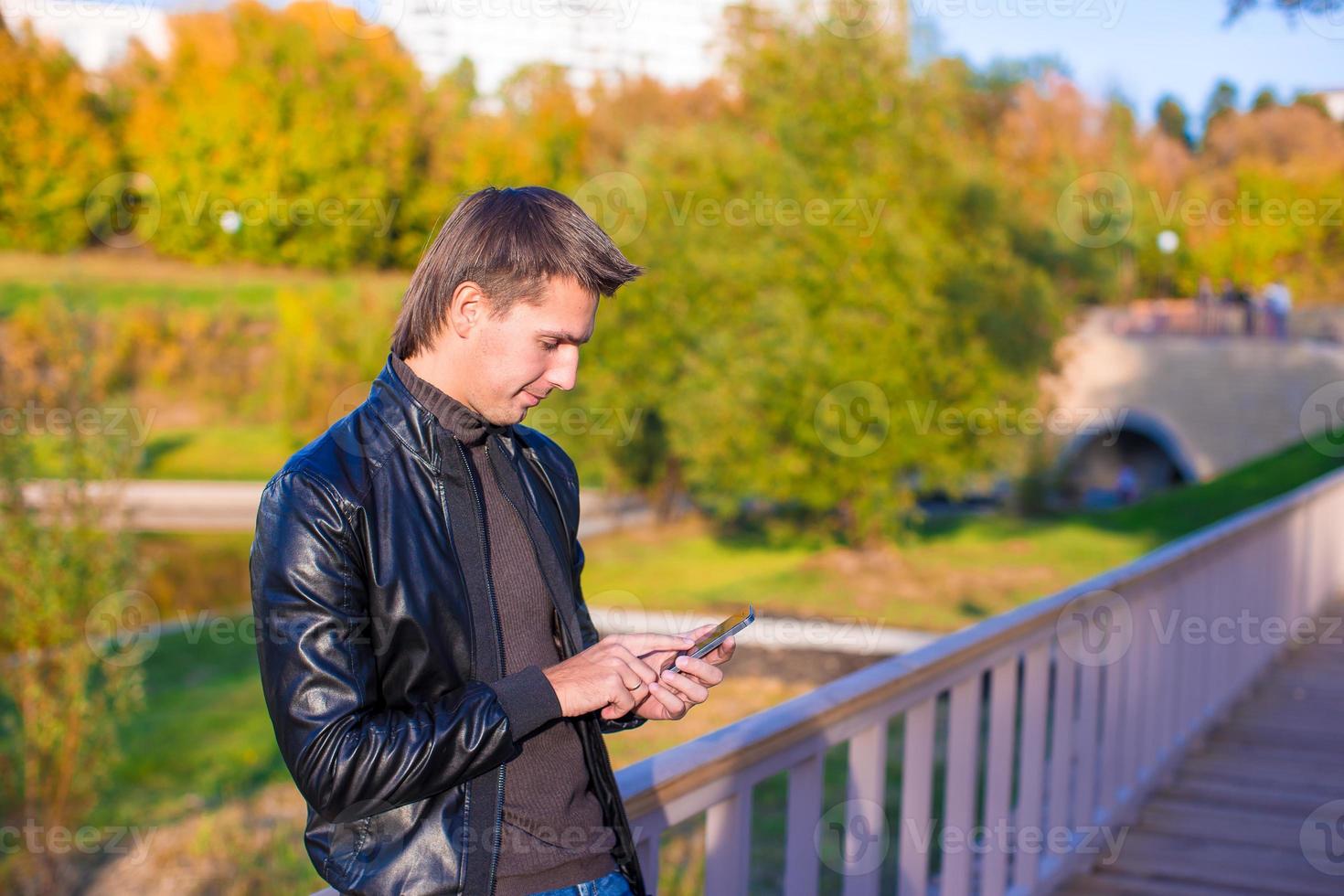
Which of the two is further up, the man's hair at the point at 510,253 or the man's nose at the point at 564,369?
the man's hair at the point at 510,253

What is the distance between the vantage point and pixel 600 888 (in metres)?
1.55

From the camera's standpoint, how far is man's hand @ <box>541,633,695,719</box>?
1.41 metres

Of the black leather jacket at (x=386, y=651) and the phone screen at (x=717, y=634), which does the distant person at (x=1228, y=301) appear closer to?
the phone screen at (x=717, y=634)

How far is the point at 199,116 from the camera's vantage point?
37.4 meters

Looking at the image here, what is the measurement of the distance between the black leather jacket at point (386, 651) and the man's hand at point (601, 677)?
0.08 m

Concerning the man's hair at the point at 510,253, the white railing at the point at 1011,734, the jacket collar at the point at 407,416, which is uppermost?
the man's hair at the point at 510,253

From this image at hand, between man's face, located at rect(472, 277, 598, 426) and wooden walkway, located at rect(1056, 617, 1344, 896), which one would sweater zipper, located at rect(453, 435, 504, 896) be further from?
wooden walkway, located at rect(1056, 617, 1344, 896)

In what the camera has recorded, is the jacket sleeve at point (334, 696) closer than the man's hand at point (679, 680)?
Yes

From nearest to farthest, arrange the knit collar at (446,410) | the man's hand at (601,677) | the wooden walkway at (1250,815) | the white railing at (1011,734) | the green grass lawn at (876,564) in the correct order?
the man's hand at (601,677), the knit collar at (446,410), the white railing at (1011,734), the wooden walkway at (1250,815), the green grass lawn at (876,564)

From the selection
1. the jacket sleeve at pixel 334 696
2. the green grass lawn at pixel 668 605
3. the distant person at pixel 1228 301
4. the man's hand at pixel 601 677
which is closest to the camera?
the jacket sleeve at pixel 334 696

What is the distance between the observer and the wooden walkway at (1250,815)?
4188 millimetres

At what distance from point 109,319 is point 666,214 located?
56.2ft

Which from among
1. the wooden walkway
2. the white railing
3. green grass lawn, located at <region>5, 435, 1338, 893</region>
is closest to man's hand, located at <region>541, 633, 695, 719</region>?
the white railing

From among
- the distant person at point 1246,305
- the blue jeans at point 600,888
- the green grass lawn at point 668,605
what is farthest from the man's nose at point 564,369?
the distant person at point 1246,305
